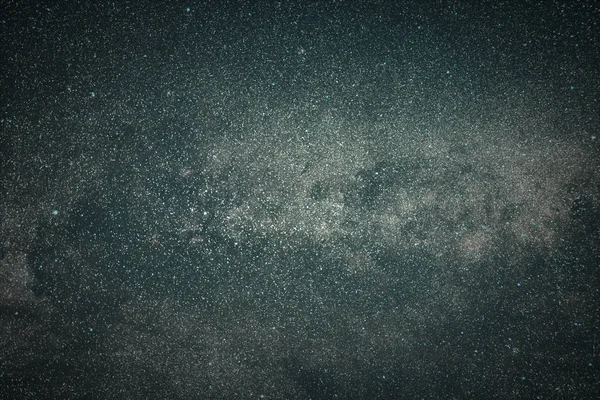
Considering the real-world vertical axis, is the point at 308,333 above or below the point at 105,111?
below

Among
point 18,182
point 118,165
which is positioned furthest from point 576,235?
point 18,182

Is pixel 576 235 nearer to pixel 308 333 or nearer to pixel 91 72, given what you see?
pixel 308 333

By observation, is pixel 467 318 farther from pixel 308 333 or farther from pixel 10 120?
pixel 10 120

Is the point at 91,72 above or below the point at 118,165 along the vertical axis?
above

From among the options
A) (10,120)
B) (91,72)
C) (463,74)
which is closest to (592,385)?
(463,74)

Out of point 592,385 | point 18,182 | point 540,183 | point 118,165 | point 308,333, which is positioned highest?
point 540,183

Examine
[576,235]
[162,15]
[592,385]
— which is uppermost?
[162,15]
